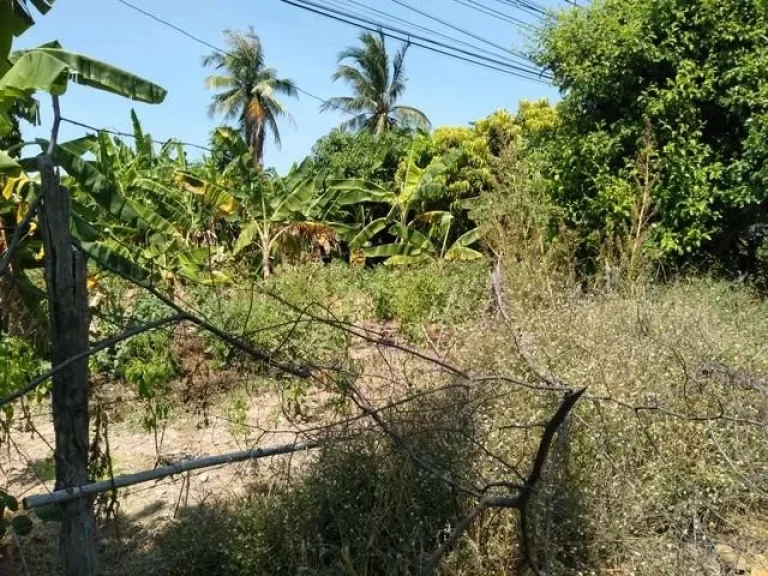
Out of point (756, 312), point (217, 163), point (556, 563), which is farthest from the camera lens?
point (217, 163)

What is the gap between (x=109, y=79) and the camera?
5238mm

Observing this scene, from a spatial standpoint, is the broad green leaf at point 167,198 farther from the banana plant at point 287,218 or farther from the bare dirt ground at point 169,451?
the bare dirt ground at point 169,451

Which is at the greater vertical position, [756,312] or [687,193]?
[687,193]

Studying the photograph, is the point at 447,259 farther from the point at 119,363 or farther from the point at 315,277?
the point at 119,363

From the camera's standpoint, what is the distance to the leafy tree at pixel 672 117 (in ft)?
24.8

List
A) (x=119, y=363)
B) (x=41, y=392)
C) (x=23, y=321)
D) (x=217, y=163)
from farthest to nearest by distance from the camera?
(x=217, y=163), (x=119, y=363), (x=41, y=392), (x=23, y=321)

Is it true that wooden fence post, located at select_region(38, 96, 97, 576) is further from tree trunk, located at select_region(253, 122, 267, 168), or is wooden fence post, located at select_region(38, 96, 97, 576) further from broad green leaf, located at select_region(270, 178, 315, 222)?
tree trunk, located at select_region(253, 122, 267, 168)

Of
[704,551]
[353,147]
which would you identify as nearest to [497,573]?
[704,551]

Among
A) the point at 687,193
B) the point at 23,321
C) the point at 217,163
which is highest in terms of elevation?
the point at 217,163

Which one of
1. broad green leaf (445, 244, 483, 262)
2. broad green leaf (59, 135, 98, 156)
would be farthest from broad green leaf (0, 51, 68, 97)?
broad green leaf (445, 244, 483, 262)

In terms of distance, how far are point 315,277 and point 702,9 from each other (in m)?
6.65

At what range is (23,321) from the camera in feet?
13.5

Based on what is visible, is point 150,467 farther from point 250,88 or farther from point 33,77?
point 250,88

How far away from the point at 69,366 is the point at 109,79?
11.3 ft
